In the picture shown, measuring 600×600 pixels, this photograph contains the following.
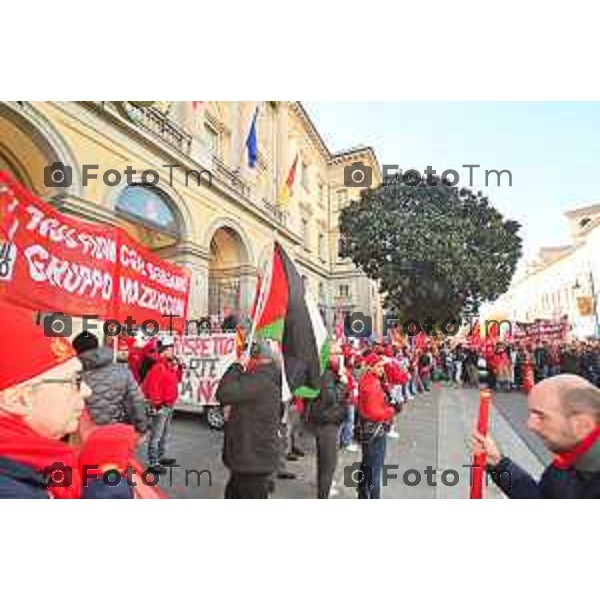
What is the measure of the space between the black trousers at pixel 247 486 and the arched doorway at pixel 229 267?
30.5ft

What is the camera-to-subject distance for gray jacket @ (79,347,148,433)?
145 inches

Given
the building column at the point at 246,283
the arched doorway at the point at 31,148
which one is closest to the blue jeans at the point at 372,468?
the arched doorway at the point at 31,148

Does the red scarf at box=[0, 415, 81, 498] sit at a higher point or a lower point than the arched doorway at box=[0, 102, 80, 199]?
lower

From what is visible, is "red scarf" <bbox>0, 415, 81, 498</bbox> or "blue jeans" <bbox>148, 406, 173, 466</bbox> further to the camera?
"blue jeans" <bbox>148, 406, 173, 466</bbox>

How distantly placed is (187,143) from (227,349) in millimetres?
5853

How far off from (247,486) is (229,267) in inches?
393

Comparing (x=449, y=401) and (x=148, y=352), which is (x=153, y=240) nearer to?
(x=148, y=352)

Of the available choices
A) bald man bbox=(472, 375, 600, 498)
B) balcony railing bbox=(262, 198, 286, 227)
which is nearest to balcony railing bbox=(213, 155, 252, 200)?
balcony railing bbox=(262, 198, 286, 227)

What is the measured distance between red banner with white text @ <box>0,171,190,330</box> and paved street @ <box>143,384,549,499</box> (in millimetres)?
2086

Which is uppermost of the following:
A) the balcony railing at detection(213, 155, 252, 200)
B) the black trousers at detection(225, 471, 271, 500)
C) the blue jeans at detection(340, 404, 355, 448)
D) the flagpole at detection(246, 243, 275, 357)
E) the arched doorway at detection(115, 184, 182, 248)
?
the balcony railing at detection(213, 155, 252, 200)

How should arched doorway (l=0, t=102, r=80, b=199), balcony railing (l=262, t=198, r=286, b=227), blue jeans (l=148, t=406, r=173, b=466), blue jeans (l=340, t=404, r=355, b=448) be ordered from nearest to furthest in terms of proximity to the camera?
1. blue jeans (l=148, t=406, r=173, b=466)
2. blue jeans (l=340, t=404, r=355, b=448)
3. arched doorway (l=0, t=102, r=80, b=199)
4. balcony railing (l=262, t=198, r=286, b=227)

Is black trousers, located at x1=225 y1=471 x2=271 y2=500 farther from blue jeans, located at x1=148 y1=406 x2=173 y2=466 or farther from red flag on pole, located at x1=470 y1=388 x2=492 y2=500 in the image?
blue jeans, located at x1=148 y1=406 x2=173 y2=466
